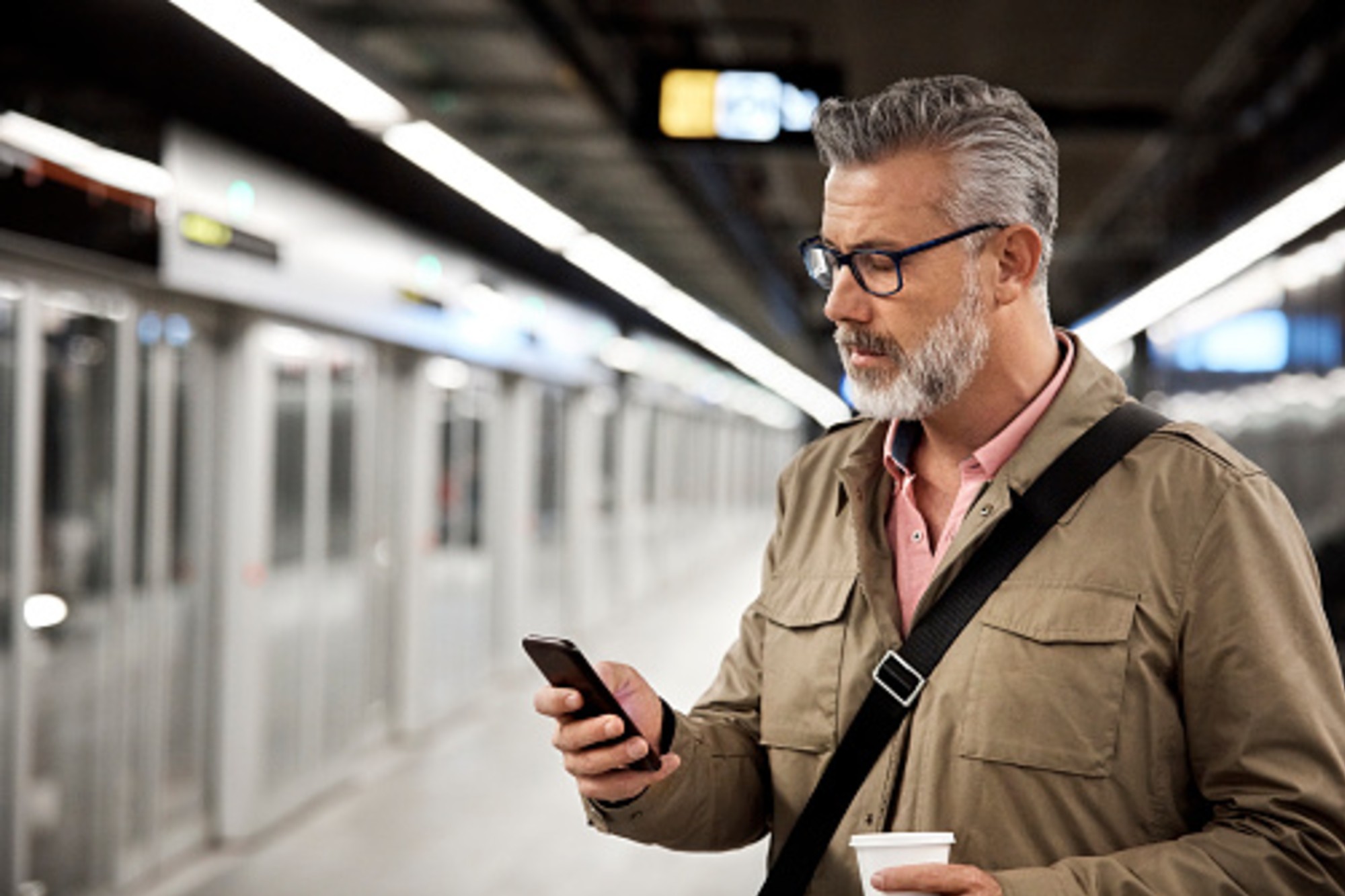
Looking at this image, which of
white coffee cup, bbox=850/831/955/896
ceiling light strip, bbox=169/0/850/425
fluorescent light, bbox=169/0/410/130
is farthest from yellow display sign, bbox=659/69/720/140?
white coffee cup, bbox=850/831/955/896

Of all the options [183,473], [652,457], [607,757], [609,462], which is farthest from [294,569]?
[652,457]

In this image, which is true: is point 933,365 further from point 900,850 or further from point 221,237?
point 221,237

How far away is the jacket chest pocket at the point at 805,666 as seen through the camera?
160cm

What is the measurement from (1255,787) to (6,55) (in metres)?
3.82

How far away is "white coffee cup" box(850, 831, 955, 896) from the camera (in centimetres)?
131

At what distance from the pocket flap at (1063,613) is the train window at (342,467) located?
19.6 ft

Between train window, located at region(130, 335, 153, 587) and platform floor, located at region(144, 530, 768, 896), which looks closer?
train window, located at region(130, 335, 153, 587)

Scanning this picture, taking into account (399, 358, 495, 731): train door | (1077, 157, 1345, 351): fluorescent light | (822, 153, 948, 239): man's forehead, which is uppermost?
(1077, 157, 1345, 351): fluorescent light

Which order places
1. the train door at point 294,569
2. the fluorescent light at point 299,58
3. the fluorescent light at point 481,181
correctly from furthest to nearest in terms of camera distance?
1. the train door at point 294,569
2. the fluorescent light at point 481,181
3. the fluorescent light at point 299,58

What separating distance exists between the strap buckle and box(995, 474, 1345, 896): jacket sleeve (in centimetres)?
23

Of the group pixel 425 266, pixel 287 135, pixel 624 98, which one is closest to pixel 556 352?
pixel 425 266

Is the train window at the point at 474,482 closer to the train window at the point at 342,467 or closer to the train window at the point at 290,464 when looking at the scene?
the train window at the point at 342,467

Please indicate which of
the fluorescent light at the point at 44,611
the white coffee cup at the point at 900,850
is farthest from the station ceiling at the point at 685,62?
the white coffee cup at the point at 900,850

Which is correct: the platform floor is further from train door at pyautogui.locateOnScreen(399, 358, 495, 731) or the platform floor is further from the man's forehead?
the man's forehead
